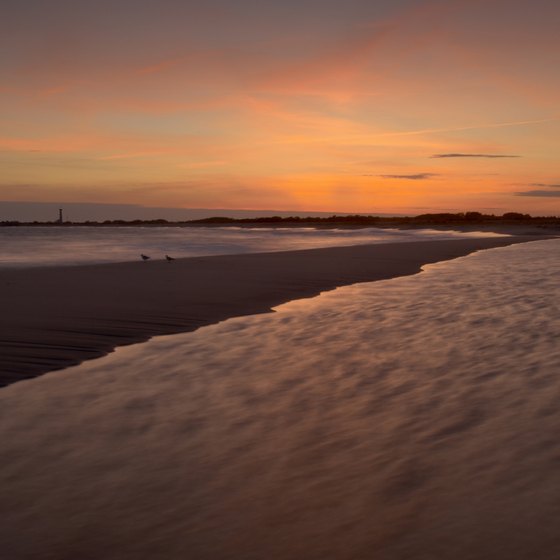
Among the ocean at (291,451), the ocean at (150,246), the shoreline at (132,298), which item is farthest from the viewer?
the ocean at (150,246)

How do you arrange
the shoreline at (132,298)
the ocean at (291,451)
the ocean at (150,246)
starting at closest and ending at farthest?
the ocean at (291,451) → the shoreline at (132,298) → the ocean at (150,246)

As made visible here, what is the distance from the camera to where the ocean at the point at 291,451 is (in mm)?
3650

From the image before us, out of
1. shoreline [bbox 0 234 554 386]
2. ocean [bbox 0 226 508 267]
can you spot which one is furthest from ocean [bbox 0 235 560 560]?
ocean [bbox 0 226 508 267]

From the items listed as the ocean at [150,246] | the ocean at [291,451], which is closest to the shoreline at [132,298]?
the ocean at [291,451]

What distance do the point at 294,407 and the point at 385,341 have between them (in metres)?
3.46

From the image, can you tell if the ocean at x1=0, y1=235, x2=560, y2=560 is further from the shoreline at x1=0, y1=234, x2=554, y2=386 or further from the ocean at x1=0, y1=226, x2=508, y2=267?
the ocean at x1=0, y1=226, x2=508, y2=267

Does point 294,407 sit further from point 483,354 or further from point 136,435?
point 483,354

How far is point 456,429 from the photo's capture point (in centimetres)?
547

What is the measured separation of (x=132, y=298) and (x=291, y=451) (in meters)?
9.21

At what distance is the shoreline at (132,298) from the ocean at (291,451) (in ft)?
2.78

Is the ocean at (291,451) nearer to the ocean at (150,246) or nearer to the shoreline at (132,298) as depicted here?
the shoreline at (132,298)

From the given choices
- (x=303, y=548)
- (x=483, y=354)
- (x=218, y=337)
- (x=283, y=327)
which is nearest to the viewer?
(x=303, y=548)

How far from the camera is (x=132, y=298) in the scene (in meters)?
13.6

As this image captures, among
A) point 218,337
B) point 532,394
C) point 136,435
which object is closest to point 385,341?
point 218,337
